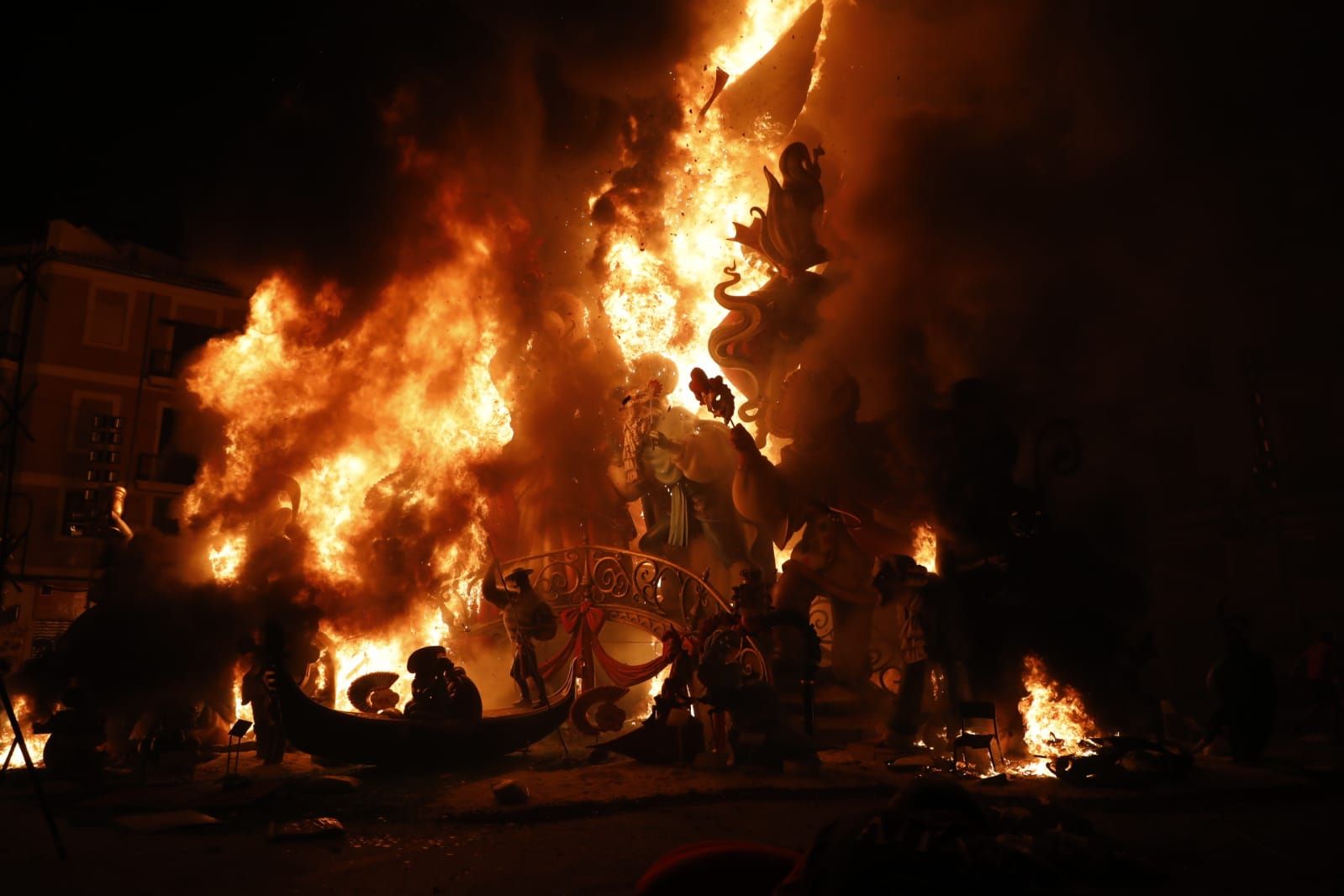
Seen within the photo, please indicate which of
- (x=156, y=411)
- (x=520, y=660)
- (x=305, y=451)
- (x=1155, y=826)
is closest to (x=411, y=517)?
(x=305, y=451)

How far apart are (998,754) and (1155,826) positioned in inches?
148

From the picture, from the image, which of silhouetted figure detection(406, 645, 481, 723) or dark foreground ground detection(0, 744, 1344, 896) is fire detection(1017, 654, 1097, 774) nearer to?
dark foreground ground detection(0, 744, 1344, 896)

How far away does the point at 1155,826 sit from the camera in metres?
9.68

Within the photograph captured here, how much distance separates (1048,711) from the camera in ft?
50.8

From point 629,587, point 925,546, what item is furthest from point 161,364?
point 925,546

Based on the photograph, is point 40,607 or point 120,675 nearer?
point 120,675

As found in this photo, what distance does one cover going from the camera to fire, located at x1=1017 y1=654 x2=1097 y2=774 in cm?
1523

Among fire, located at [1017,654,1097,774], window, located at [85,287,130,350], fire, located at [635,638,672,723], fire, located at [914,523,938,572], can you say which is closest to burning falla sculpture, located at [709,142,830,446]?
fire, located at [914,523,938,572]

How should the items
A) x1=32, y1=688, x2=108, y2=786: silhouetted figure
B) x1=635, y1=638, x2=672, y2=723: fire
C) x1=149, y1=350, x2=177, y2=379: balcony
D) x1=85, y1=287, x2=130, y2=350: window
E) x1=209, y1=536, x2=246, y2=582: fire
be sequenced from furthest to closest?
x1=149, y1=350, x2=177, y2=379: balcony → x1=85, y1=287, x2=130, y2=350: window → x1=635, y1=638, x2=672, y2=723: fire → x1=209, y1=536, x2=246, y2=582: fire → x1=32, y1=688, x2=108, y2=786: silhouetted figure

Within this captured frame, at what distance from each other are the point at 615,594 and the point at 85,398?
894 inches

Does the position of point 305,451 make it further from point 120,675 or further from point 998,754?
point 998,754

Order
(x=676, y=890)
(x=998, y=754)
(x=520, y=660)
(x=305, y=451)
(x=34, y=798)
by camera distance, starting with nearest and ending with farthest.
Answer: (x=676, y=890) < (x=34, y=798) < (x=998, y=754) < (x=520, y=660) < (x=305, y=451)

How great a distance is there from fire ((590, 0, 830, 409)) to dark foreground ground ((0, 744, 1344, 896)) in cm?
1294

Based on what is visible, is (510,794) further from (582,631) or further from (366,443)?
(366,443)
